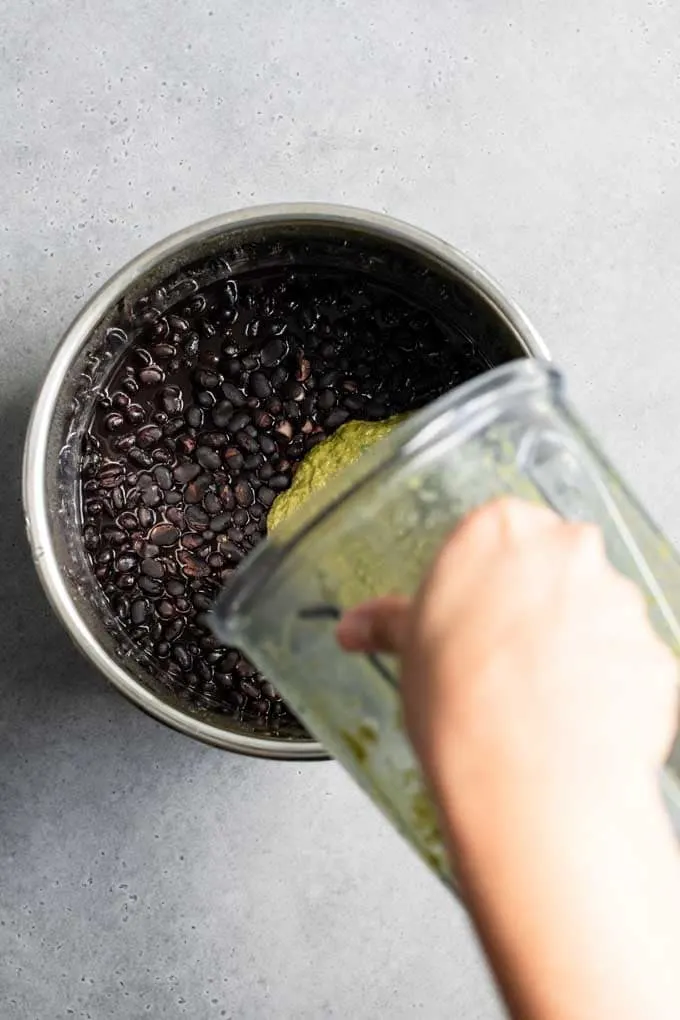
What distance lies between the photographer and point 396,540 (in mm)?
596

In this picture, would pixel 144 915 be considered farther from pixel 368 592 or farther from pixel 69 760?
pixel 368 592

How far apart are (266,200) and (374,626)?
641mm

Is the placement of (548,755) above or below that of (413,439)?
below

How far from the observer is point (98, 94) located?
3.63 feet

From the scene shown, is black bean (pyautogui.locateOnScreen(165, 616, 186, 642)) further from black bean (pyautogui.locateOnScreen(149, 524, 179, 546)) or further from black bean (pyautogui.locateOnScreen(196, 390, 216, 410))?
black bean (pyautogui.locateOnScreen(196, 390, 216, 410))

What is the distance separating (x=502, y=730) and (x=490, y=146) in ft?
2.44

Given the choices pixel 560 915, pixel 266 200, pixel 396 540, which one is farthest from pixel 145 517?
pixel 560 915

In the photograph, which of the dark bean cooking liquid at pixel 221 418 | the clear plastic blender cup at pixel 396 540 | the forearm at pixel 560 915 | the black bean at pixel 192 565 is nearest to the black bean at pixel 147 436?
the dark bean cooking liquid at pixel 221 418

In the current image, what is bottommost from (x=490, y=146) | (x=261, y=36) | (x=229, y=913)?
(x=229, y=913)

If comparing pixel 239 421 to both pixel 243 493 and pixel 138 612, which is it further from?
pixel 138 612

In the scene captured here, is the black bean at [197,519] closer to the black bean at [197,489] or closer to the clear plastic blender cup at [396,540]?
the black bean at [197,489]

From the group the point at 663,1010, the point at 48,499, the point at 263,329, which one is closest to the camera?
the point at 663,1010

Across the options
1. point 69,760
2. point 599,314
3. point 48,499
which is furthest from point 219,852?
point 599,314

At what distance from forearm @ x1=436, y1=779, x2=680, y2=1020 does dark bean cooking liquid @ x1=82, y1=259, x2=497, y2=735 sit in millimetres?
472
